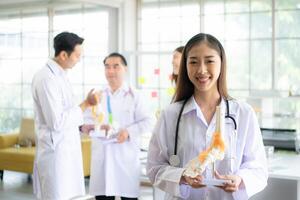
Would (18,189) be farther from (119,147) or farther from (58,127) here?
(58,127)

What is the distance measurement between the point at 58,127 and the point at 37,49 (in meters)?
3.84

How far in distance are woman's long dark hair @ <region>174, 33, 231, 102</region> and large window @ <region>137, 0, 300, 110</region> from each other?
12.2 feet

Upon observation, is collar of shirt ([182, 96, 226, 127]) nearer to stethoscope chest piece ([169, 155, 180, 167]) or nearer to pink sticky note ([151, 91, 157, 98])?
stethoscope chest piece ([169, 155, 180, 167])

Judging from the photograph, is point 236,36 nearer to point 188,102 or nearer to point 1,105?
point 1,105

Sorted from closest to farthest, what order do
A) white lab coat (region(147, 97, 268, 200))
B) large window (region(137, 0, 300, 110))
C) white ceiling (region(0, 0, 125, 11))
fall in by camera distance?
white lab coat (region(147, 97, 268, 200)), large window (region(137, 0, 300, 110)), white ceiling (region(0, 0, 125, 11))

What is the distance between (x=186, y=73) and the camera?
5.61 feet

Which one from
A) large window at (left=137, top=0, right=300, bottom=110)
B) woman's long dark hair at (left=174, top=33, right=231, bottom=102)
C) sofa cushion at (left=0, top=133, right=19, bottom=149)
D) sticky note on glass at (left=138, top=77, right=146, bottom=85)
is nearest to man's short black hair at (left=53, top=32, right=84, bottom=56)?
woman's long dark hair at (left=174, top=33, right=231, bottom=102)

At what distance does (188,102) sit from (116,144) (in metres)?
1.92

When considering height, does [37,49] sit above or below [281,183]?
above

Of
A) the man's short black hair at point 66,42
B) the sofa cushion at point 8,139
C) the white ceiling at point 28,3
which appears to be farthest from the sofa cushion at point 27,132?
the man's short black hair at point 66,42

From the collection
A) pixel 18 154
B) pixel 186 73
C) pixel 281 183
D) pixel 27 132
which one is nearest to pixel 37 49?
pixel 27 132

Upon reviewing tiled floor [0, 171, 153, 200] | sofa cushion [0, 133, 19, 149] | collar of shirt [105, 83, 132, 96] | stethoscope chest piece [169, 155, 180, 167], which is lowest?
tiled floor [0, 171, 153, 200]

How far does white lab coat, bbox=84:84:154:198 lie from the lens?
3.55 meters

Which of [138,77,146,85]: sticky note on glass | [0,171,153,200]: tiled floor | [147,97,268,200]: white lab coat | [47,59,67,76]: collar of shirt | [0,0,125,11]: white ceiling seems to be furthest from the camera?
[138,77,146,85]: sticky note on glass
